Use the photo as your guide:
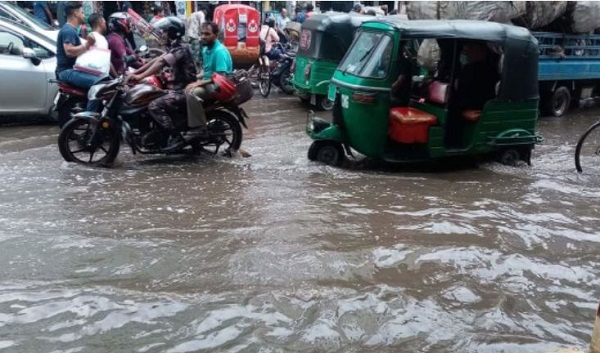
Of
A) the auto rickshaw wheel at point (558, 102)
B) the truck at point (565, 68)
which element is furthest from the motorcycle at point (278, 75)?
the auto rickshaw wheel at point (558, 102)

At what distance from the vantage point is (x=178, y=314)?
3.82 meters

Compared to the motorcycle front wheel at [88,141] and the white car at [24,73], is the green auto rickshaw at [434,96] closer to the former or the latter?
the motorcycle front wheel at [88,141]

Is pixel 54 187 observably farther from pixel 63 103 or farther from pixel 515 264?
pixel 515 264

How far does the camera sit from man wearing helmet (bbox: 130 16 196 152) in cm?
749

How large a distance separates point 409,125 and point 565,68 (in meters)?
6.05

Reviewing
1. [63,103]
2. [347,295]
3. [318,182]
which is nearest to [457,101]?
[318,182]

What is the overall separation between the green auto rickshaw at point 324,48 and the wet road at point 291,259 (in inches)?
170

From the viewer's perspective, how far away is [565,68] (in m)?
12.0

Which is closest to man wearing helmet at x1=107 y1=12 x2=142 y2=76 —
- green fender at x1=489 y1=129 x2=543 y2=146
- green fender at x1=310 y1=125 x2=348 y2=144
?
green fender at x1=310 y1=125 x2=348 y2=144

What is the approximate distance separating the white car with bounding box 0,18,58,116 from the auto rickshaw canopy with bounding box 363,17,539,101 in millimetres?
5026

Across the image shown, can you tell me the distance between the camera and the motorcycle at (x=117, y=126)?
24.2 feet

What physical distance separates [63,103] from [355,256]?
5.70 meters

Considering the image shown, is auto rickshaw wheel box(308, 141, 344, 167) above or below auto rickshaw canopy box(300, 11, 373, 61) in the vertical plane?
below

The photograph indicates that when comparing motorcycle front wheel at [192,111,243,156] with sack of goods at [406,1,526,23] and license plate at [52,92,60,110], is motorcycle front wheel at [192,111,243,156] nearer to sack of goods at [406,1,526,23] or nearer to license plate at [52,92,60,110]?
license plate at [52,92,60,110]
